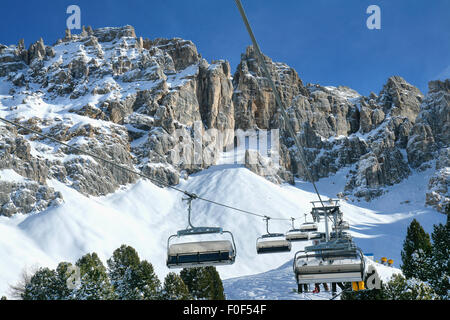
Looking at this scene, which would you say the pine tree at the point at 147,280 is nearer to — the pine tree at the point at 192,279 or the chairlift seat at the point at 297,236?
the pine tree at the point at 192,279

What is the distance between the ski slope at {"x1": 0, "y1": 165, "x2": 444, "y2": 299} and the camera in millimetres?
64812

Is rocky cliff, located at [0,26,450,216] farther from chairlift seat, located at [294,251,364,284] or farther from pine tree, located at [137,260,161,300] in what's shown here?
chairlift seat, located at [294,251,364,284]

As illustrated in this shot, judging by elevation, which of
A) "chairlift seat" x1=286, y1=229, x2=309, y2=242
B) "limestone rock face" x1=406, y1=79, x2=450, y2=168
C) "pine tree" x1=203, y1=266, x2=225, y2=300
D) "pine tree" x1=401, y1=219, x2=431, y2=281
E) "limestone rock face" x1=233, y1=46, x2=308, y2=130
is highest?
"limestone rock face" x1=233, y1=46, x2=308, y2=130

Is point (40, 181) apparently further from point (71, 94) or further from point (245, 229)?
point (71, 94)

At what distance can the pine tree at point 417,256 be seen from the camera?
35.3 meters

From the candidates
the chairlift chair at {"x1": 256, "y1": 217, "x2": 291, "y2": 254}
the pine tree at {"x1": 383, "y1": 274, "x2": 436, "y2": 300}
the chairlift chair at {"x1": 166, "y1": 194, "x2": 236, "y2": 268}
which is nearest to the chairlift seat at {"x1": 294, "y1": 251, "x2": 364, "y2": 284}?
the chairlift chair at {"x1": 166, "y1": 194, "x2": 236, "y2": 268}

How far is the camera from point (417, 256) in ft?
120

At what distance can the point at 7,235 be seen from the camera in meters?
73.9

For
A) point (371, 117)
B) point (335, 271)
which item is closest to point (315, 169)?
point (371, 117)

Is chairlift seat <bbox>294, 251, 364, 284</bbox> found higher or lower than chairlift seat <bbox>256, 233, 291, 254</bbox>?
lower

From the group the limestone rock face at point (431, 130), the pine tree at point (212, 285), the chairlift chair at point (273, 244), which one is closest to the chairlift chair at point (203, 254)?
the chairlift chair at point (273, 244)

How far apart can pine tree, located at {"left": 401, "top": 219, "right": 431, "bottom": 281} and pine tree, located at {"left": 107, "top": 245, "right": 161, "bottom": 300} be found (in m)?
24.8

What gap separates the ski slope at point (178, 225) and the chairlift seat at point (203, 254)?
32.3m
